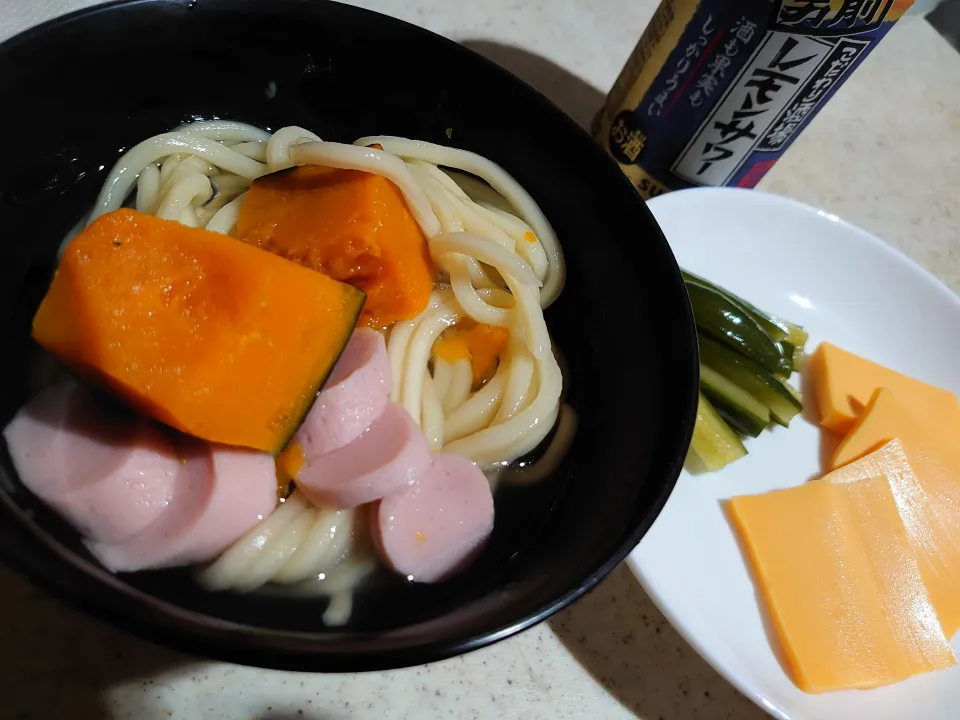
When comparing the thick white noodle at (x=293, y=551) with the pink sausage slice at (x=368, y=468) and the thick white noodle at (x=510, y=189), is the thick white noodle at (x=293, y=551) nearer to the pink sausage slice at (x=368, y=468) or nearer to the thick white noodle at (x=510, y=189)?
the pink sausage slice at (x=368, y=468)

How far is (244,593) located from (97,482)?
0.65 feet

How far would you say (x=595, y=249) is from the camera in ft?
3.24

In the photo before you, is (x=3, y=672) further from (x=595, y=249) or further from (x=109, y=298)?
(x=595, y=249)

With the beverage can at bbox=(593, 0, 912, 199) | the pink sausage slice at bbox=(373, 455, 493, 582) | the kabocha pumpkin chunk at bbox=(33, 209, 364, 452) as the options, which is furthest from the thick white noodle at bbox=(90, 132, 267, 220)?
the beverage can at bbox=(593, 0, 912, 199)

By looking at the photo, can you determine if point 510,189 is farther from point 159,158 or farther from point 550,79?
point 550,79

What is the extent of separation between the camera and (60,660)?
812 millimetres

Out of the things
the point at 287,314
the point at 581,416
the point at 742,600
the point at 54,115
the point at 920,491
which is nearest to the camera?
the point at 287,314

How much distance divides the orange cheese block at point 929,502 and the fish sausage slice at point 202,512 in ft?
3.20

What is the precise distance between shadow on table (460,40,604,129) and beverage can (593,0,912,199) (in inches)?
6.4

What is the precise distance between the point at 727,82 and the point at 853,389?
629 mm

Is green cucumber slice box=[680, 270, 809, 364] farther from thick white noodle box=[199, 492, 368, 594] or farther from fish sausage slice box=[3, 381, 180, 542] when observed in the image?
fish sausage slice box=[3, 381, 180, 542]

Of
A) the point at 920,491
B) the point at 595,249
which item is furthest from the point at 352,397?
the point at 920,491

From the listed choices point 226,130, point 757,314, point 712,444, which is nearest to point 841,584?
point 712,444

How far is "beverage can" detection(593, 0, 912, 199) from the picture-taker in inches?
42.3
